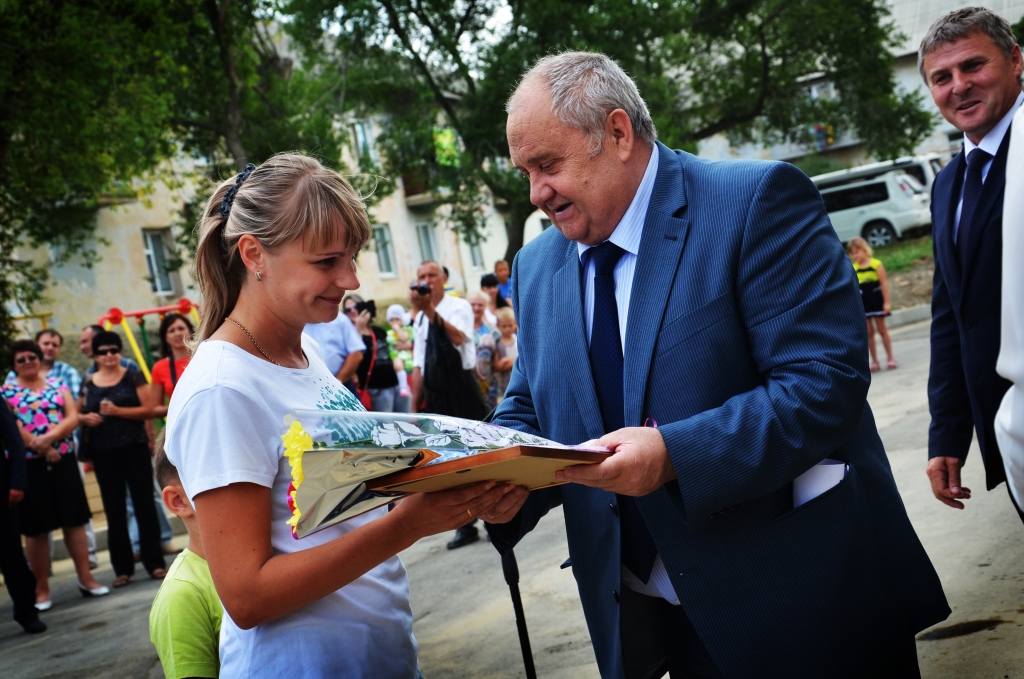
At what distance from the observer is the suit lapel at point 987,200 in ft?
9.52

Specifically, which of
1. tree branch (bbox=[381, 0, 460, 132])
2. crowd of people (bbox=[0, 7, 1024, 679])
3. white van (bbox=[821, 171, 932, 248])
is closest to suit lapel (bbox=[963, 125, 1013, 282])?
crowd of people (bbox=[0, 7, 1024, 679])

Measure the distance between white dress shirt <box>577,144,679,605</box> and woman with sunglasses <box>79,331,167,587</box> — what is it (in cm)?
669

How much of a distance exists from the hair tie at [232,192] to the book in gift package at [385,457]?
28.4 inches

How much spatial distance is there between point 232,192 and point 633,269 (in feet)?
3.14

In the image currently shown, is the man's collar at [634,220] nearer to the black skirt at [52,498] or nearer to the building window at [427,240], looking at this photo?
the black skirt at [52,498]

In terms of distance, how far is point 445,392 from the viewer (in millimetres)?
7410

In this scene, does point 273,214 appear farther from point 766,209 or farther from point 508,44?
point 508,44

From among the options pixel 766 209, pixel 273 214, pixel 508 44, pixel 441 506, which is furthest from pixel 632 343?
pixel 508 44

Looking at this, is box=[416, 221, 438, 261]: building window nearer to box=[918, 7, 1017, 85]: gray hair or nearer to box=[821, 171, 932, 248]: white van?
box=[821, 171, 932, 248]: white van

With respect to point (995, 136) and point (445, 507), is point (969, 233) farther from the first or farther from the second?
point (445, 507)

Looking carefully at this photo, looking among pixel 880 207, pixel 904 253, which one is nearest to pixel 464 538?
pixel 904 253

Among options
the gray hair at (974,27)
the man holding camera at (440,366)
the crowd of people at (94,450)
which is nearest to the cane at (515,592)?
the gray hair at (974,27)

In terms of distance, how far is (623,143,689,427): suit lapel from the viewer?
6.73ft

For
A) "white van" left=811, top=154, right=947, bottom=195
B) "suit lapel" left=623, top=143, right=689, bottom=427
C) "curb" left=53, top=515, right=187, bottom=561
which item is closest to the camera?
"suit lapel" left=623, top=143, right=689, bottom=427
